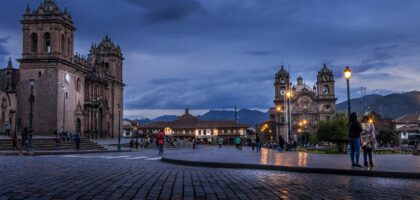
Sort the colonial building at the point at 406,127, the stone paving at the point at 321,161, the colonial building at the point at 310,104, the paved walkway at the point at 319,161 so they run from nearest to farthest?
the paved walkway at the point at 319,161 → the stone paving at the point at 321,161 → the colonial building at the point at 406,127 → the colonial building at the point at 310,104

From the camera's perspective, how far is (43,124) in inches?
2411

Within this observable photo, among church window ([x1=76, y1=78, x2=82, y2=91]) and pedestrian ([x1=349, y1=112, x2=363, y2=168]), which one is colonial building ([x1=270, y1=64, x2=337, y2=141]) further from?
pedestrian ([x1=349, y1=112, x2=363, y2=168])

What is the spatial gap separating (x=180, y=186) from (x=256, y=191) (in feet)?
5.31

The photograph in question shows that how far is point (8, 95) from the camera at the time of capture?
2813 inches

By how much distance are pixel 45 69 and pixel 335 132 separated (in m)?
40.3

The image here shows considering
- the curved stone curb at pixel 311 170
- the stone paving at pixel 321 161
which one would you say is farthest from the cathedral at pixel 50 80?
the curved stone curb at pixel 311 170

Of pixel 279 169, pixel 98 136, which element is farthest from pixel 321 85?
pixel 279 169

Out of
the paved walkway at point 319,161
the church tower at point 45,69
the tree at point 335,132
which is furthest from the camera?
the church tower at point 45,69

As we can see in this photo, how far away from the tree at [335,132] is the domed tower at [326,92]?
80.6 m

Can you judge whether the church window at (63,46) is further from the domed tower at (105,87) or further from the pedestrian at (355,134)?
the pedestrian at (355,134)

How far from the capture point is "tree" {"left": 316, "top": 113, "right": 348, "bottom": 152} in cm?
3900

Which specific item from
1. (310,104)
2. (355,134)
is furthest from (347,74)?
(310,104)

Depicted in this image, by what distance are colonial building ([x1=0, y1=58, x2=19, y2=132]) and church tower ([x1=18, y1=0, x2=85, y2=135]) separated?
4217 millimetres

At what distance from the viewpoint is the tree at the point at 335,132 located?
128 ft
